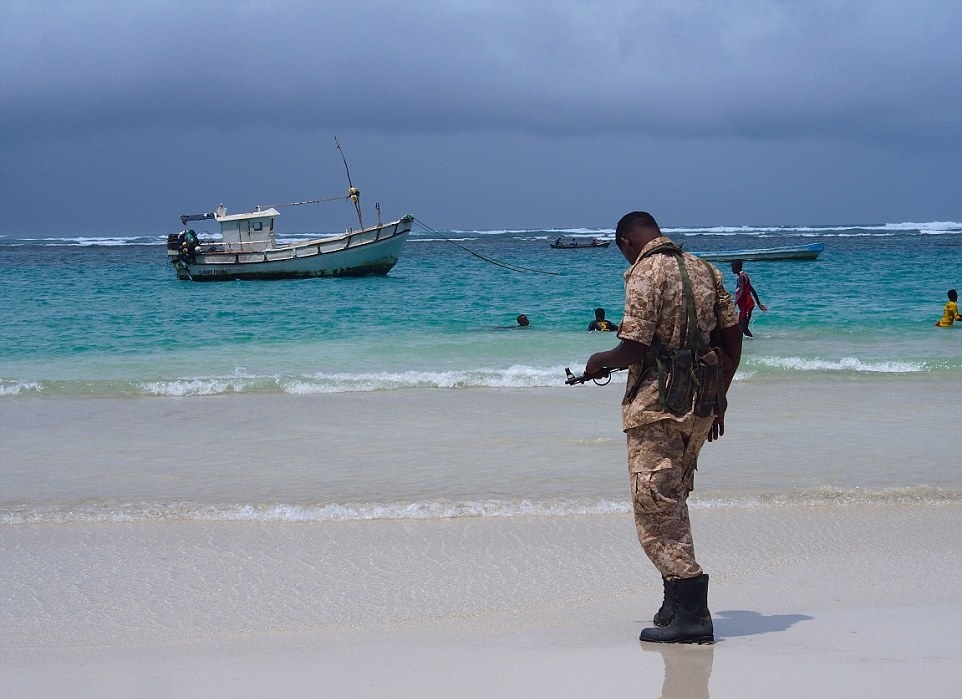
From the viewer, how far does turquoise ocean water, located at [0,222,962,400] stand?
12.7 m

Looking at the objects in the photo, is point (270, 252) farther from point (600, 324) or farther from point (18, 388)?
point (18, 388)

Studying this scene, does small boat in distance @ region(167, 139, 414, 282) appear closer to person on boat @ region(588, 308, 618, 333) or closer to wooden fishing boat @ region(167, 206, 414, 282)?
wooden fishing boat @ region(167, 206, 414, 282)

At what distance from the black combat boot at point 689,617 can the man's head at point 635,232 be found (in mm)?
1186

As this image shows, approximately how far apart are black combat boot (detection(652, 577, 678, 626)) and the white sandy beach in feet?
0.43

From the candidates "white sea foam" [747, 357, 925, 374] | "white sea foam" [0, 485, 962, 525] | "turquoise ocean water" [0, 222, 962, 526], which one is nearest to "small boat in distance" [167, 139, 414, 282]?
"turquoise ocean water" [0, 222, 962, 526]

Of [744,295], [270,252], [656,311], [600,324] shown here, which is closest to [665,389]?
[656,311]

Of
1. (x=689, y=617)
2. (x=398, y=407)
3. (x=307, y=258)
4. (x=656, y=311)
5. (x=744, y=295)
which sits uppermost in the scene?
(x=307, y=258)

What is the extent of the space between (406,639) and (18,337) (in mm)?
18025

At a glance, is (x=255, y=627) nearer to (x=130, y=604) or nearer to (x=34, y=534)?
(x=130, y=604)

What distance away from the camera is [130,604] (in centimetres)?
433

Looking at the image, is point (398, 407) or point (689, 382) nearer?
point (689, 382)

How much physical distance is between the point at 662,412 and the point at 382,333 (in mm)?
16663

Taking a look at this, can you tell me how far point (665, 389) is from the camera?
135 inches

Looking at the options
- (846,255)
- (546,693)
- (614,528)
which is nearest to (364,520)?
(614,528)
